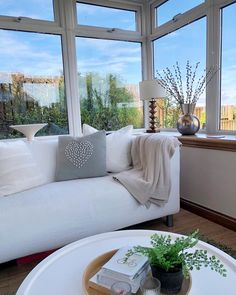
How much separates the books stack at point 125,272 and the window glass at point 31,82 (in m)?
2.40

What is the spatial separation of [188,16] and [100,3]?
1.17 m

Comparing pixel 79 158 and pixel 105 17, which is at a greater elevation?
pixel 105 17

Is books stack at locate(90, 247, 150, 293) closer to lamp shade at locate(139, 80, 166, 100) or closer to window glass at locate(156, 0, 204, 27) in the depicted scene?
lamp shade at locate(139, 80, 166, 100)

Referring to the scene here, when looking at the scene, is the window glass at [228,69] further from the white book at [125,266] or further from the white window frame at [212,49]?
the white book at [125,266]

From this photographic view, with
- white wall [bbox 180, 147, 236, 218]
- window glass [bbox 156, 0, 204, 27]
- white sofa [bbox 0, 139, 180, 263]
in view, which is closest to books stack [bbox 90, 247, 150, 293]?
white sofa [bbox 0, 139, 180, 263]

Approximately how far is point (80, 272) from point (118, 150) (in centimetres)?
136

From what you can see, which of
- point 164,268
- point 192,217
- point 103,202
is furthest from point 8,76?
point 164,268

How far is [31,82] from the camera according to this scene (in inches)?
113

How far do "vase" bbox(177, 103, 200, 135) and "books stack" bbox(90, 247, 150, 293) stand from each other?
1.81 metres

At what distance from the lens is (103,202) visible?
1.73 meters

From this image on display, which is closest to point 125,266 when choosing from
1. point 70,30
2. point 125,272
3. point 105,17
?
point 125,272

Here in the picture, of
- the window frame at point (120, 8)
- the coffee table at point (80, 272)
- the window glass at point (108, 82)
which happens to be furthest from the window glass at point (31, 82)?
the coffee table at point (80, 272)

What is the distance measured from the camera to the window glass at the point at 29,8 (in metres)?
2.67

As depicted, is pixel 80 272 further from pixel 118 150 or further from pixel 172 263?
pixel 118 150
